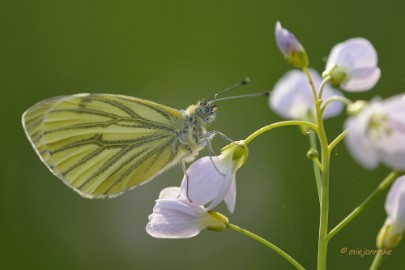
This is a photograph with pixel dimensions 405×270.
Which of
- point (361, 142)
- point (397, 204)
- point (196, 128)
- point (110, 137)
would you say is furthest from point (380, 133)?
point (110, 137)

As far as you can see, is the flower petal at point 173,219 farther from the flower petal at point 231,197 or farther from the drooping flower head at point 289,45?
the drooping flower head at point 289,45

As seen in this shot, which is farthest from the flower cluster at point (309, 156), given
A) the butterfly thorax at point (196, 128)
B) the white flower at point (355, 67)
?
the butterfly thorax at point (196, 128)

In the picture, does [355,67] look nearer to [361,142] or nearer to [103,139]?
[361,142]

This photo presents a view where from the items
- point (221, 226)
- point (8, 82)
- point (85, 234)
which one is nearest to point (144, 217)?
point (85, 234)

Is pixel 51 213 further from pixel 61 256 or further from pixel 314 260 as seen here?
pixel 314 260

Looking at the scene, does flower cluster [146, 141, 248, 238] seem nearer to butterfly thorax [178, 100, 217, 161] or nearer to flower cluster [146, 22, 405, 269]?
flower cluster [146, 22, 405, 269]

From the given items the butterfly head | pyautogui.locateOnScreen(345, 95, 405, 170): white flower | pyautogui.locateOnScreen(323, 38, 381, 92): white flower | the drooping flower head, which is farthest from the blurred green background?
pyautogui.locateOnScreen(345, 95, 405, 170): white flower
